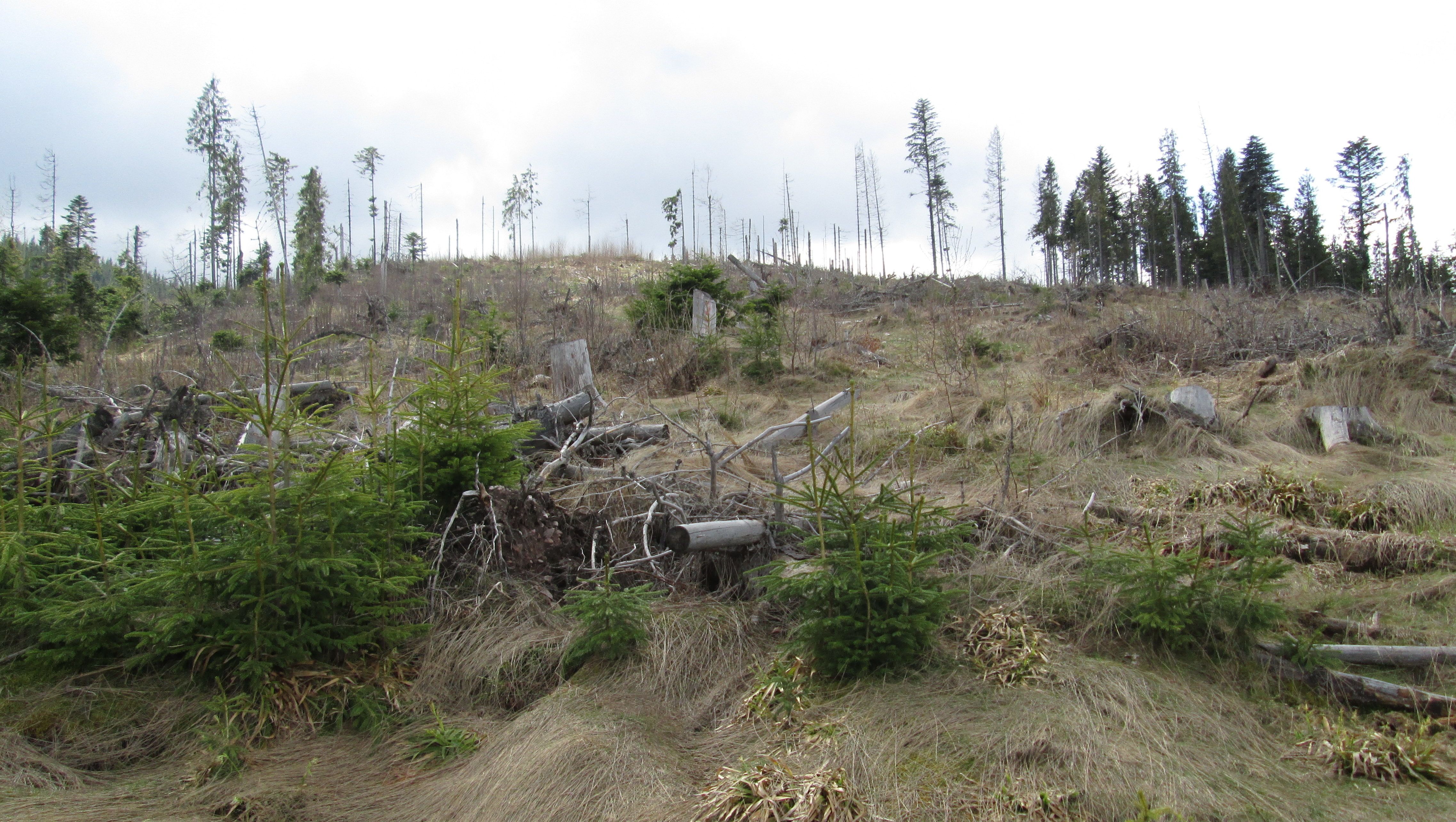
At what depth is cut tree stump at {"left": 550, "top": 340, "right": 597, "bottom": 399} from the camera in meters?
8.34

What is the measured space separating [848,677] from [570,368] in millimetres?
5990

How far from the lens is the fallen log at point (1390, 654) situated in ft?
10.0

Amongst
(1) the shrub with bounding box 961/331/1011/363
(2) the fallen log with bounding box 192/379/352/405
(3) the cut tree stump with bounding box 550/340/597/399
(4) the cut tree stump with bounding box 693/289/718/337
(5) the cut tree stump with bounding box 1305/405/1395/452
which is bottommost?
(5) the cut tree stump with bounding box 1305/405/1395/452

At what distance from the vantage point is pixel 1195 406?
21.6 feet

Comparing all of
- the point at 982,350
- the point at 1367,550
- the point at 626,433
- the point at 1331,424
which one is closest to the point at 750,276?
the point at 982,350

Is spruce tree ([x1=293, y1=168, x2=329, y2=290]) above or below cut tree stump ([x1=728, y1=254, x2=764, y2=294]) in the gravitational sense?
above

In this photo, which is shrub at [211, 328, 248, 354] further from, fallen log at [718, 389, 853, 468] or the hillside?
fallen log at [718, 389, 853, 468]

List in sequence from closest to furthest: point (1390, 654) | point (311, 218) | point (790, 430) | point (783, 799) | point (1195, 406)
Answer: point (783, 799), point (1390, 654), point (1195, 406), point (790, 430), point (311, 218)

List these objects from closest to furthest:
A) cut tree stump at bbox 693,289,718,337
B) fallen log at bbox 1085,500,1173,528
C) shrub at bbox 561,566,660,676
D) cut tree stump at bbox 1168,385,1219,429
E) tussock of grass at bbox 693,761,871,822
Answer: tussock of grass at bbox 693,761,871,822
shrub at bbox 561,566,660,676
fallen log at bbox 1085,500,1173,528
cut tree stump at bbox 1168,385,1219,429
cut tree stump at bbox 693,289,718,337

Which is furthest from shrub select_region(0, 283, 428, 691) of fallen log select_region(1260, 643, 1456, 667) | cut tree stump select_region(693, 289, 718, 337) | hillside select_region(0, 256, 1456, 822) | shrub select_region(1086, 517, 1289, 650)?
cut tree stump select_region(693, 289, 718, 337)

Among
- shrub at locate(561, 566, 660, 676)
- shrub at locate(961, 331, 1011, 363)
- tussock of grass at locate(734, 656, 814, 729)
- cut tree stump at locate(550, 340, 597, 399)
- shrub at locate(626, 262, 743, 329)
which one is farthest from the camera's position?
shrub at locate(626, 262, 743, 329)

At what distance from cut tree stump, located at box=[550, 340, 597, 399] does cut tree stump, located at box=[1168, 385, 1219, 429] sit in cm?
599

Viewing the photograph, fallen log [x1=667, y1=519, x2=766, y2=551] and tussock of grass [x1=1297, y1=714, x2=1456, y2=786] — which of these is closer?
tussock of grass [x1=1297, y1=714, x2=1456, y2=786]

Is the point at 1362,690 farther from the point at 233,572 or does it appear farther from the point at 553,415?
the point at 553,415
